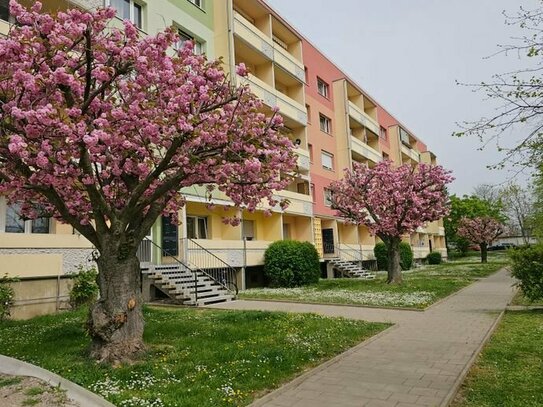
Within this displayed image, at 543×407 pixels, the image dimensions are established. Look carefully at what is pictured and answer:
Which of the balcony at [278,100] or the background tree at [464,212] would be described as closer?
the balcony at [278,100]

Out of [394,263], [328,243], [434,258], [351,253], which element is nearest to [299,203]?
[328,243]

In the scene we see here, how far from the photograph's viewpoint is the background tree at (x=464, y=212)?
2397 inches

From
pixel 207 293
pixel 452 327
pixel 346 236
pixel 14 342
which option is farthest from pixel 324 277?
pixel 14 342

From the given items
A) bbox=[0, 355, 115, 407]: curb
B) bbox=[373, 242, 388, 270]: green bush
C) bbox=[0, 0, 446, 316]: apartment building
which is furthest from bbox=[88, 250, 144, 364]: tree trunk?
bbox=[373, 242, 388, 270]: green bush

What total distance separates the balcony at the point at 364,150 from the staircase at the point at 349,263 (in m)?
8.08

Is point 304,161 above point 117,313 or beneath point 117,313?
above

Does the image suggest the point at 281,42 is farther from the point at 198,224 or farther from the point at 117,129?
the point at 117,129

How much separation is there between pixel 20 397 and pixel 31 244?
825 centimetres

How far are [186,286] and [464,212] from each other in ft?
187

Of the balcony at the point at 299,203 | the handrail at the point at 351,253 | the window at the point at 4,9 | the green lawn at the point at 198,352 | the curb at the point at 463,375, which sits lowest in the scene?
the curb at the point at 463,375

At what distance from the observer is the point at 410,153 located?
5316cm

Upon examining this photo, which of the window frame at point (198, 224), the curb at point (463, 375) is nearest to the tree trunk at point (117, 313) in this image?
the curb at point (463, 375)

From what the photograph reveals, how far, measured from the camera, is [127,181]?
26.5ft

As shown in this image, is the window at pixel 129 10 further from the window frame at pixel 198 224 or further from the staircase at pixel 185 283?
the staircase at pixel 185 283
